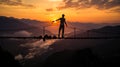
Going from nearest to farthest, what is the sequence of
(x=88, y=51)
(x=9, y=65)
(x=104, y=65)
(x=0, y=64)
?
(x=0, y=64)
(x=9, y=65)
(x=104, y=65)
(x=88, y=51)

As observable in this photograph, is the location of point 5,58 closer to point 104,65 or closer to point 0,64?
point 0,64

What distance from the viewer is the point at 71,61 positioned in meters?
149

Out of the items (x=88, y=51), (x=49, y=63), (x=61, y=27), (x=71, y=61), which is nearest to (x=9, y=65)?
(x=61, y=27)

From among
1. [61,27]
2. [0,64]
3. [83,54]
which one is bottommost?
[83,54]

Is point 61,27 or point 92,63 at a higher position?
point 61,27

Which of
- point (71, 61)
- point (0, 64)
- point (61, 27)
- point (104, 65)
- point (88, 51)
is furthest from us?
point (71, 61)

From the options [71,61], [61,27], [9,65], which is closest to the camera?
[61,27]

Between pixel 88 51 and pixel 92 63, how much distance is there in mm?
13873

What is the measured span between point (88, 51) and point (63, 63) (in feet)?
108

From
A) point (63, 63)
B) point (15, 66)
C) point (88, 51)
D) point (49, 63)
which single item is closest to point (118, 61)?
point (88, 51)

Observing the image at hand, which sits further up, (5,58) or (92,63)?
(5,58)

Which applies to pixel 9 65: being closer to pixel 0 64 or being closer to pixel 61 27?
pixel 0 64

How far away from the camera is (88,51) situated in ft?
438

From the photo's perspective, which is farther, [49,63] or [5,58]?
[49,63]
